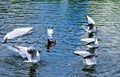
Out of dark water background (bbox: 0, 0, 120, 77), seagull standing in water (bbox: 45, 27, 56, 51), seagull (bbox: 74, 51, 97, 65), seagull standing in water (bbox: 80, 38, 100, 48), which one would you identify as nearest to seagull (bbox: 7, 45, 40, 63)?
dark water background (bbox: 0, 0, 120, 77)

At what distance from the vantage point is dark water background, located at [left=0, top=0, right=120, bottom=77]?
117ft

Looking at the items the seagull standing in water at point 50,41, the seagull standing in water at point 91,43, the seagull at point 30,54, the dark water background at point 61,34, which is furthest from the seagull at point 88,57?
the seagull standing in water at point 50,41

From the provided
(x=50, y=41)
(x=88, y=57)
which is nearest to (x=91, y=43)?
(x=50, y=41)

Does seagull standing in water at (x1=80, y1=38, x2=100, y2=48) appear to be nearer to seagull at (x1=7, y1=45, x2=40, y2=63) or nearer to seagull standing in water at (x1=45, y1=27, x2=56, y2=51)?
seagull standing in water at (x1=45, y1=27, x2=56, y2=51)

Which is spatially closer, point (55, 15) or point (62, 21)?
point (62, 21)

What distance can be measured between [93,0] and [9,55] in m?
43.8

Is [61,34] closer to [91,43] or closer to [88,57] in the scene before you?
[91,43]

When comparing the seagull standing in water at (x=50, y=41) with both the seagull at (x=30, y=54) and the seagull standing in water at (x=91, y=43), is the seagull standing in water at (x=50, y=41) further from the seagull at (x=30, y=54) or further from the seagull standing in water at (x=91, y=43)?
the seagull at (x=30, y=54)

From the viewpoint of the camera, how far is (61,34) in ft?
159

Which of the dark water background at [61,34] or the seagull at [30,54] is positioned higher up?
the seagull at [30,54]

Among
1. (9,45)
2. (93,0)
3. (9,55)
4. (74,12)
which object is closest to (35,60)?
(9,55)

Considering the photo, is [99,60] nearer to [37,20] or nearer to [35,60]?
[35,60]

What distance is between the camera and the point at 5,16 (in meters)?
58.9

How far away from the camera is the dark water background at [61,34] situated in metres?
35.5
